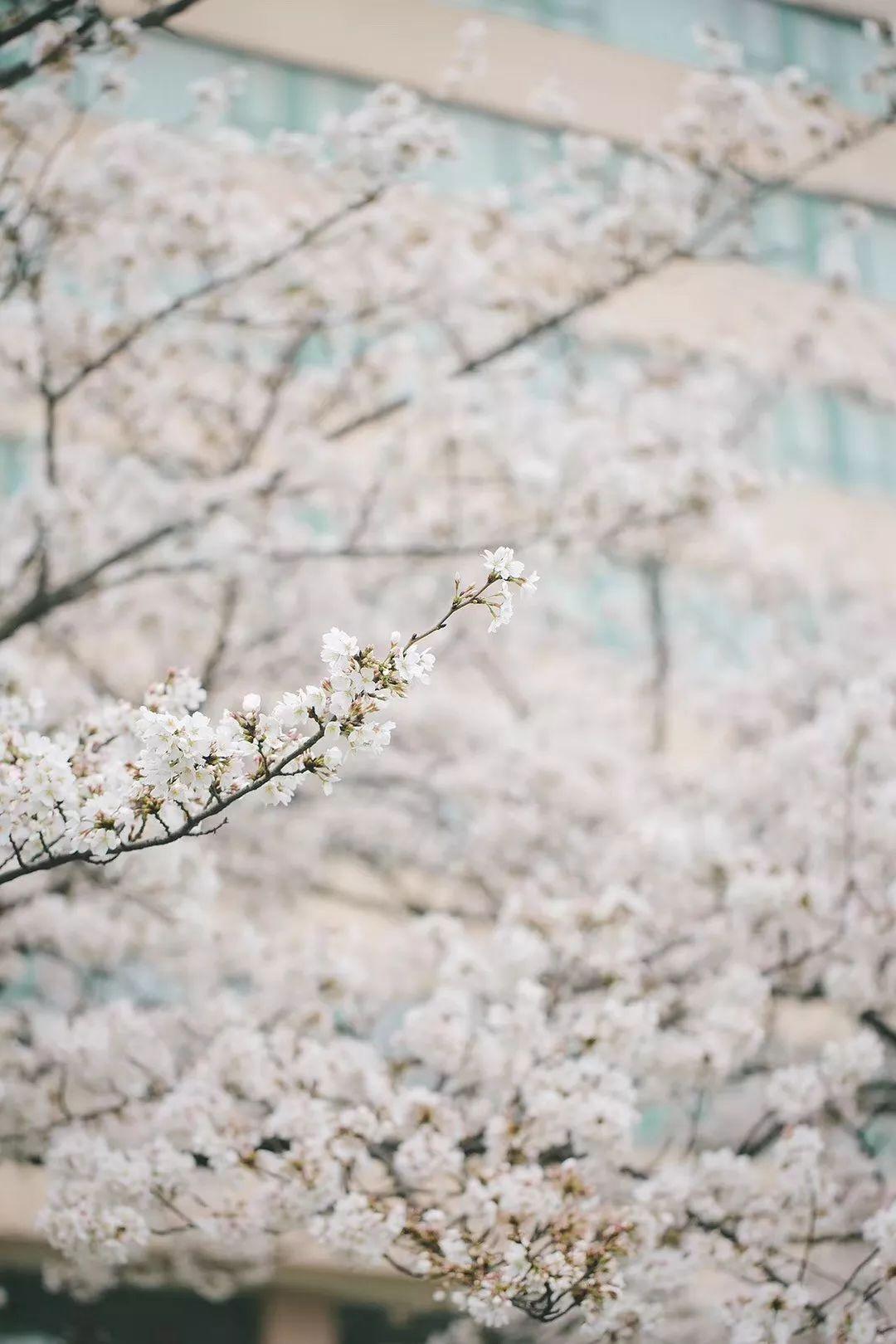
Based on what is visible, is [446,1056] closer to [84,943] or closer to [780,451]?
[84,943]

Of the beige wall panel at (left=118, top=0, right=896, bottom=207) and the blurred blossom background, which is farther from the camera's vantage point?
the beige wall panel at (left=118, top=0, right=896, bottom=207)

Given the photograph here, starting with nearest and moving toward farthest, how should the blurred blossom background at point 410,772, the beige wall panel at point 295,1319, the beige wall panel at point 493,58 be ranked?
the blurred blossom background at point 410,772
the beige wall panel at point 295,1319
the beige wall panel at point 493,58

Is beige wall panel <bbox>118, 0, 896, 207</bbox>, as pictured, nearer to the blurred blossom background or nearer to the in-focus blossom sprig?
the blurred blossom background

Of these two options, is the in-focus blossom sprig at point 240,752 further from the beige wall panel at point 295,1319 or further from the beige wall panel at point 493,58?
the beige wall panel at point 493,58

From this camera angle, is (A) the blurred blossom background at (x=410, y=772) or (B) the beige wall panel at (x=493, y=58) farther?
(B) the beige wall panel at (x=493, y=58)

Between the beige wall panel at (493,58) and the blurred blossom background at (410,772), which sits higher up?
the beige wall panel at (493,58)

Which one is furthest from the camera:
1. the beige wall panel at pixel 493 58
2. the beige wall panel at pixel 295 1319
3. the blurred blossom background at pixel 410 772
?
the beige wall panel at pixel 493 58

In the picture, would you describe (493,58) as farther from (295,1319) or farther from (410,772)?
(295,1319)

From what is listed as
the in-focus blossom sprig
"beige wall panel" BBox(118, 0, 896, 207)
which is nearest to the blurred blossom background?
the in-focus blossom sprig

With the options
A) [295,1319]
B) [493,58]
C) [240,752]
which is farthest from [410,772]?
[493,58]

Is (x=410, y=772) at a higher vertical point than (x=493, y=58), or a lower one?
lower

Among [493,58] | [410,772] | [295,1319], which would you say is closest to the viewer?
[410,772]

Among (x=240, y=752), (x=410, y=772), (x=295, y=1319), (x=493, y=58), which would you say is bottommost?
(x=295, y=1319)

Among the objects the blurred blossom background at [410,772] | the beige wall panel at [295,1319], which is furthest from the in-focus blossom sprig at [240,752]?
the beige wall panel at [295,1319]
